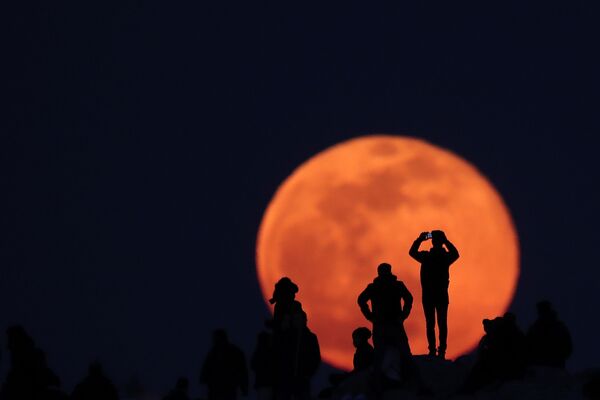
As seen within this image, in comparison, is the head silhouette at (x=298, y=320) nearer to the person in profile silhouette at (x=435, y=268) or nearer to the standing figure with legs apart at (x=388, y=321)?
the standing figure with legs apart at (x=388, y=321)

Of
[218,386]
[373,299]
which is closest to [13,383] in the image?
[218,386]

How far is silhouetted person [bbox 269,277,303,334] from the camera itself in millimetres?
27172

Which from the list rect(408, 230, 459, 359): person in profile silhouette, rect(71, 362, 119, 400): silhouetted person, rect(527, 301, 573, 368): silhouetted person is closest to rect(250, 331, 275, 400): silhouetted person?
rect(71, 362, 119, 400): silhouetted person

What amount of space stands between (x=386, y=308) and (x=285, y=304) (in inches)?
75.7

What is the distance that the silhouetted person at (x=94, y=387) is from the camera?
25938 millimetres

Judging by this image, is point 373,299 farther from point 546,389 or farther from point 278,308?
point 546,389

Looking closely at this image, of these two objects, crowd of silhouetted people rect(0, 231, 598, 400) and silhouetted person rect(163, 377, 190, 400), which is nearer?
crowd of silhouetted people rect(0, 231, 598, 400)

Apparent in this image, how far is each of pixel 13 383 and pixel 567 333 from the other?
10.6 meters

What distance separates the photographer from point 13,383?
2548 cm

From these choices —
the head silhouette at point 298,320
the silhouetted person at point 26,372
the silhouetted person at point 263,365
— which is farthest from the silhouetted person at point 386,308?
the silhouetted person at point 26,372

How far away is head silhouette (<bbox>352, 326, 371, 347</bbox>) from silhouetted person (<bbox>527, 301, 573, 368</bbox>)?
3170 millimetres

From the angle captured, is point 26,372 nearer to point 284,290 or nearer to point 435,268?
point 284,290

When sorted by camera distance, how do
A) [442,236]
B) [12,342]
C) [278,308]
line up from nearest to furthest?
[12,342], [278,308], [442,236]

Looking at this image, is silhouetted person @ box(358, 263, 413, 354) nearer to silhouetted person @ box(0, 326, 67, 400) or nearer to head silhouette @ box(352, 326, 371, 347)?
head silhouette @ box(352, 326, 371, 347)
